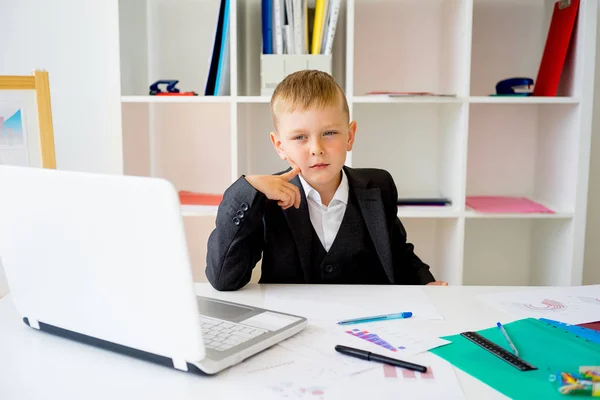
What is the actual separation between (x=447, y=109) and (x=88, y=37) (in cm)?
146

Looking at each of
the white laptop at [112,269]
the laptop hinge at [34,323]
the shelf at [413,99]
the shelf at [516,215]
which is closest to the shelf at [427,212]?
the shelf at [516,215]

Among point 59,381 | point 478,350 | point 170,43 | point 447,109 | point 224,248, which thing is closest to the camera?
point 59,381

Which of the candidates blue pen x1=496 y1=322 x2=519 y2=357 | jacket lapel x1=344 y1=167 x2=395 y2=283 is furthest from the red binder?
blue pen x1=496 y1=322 x2=519 y2=357

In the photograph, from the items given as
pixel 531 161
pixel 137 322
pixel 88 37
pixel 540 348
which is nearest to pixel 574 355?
pixel 540 348

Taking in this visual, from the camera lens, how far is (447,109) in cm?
231

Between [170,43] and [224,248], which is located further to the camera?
[170,43]

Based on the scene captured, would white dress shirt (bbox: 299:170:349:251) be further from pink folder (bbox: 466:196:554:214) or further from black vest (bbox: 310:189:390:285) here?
pink folder (bbox: 466:196:554:214)

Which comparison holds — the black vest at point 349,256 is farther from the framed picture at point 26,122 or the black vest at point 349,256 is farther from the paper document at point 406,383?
the framed picture at point 26,122

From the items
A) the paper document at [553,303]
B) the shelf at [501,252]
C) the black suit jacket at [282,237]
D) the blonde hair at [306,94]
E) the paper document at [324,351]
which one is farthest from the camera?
the shelf at [501,252]

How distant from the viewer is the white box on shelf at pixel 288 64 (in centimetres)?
211

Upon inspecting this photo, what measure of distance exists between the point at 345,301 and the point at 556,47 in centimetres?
148

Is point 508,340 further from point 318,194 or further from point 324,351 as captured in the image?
point 318,194

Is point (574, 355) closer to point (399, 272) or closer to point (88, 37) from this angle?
point (399, 272)

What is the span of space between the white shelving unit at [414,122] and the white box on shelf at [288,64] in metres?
0.17
